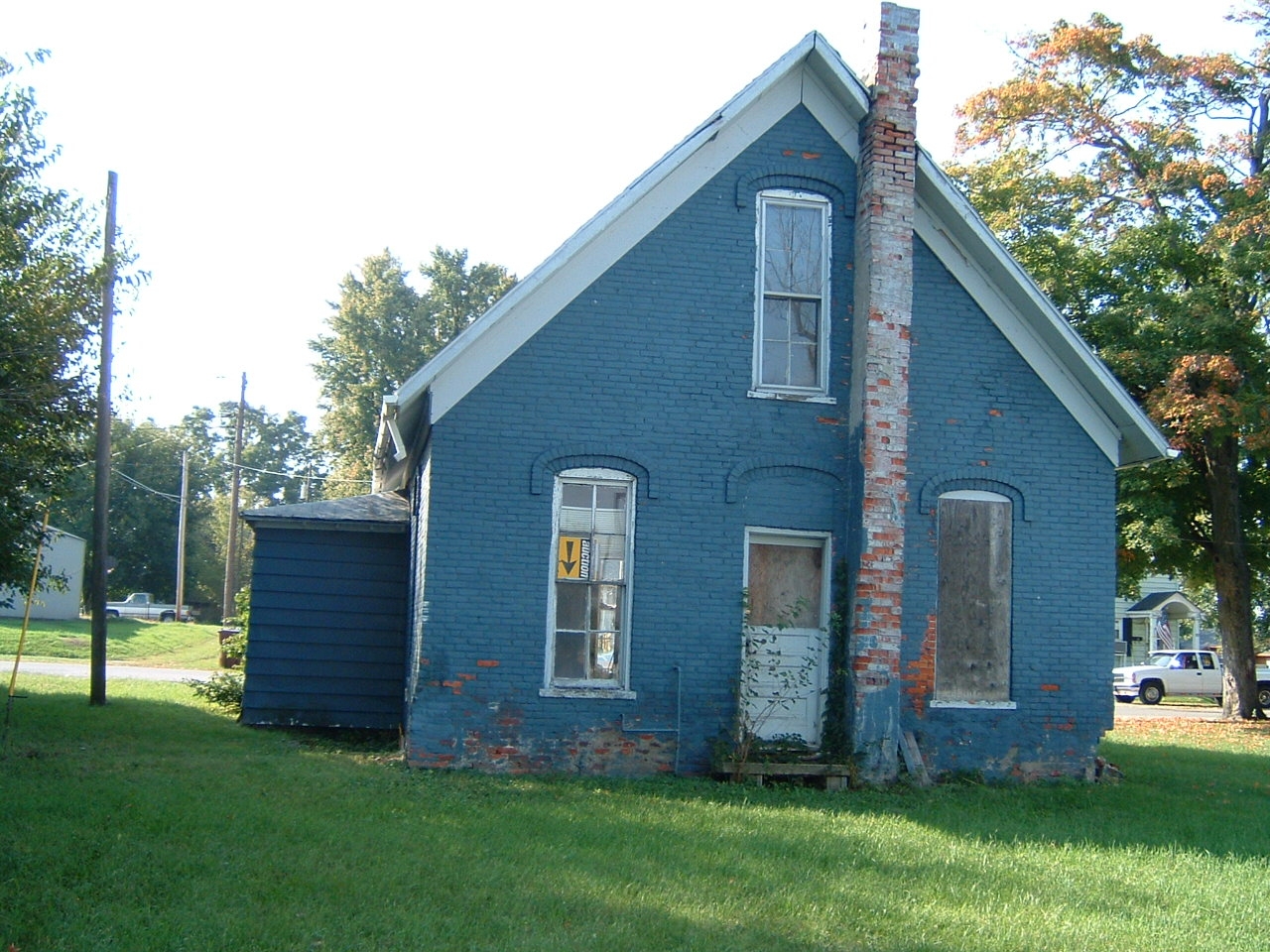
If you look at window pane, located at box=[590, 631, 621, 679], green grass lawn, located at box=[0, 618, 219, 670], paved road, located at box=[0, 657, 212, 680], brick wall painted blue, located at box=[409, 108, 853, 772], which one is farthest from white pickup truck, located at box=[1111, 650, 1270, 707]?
window pane, located at box=[590, 631, 621, 679]

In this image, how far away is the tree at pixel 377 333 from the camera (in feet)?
169

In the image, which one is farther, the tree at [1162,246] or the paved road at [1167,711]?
the paved road at [1167,711]

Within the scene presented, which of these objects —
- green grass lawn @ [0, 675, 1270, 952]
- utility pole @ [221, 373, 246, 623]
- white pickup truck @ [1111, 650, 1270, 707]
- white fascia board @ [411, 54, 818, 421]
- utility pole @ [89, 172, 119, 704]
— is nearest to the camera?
green grass lawn @ [0, 675, 1270, 952]

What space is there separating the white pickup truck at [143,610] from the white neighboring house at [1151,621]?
43.1m

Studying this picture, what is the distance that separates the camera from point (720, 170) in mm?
12922

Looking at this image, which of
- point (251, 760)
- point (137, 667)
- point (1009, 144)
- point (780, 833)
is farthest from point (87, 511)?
point (780, 833)

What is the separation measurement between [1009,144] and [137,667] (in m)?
23.7

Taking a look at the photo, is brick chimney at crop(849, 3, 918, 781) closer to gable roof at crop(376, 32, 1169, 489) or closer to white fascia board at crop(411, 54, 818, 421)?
gable roof at crop(376, 32, 1169, 489)

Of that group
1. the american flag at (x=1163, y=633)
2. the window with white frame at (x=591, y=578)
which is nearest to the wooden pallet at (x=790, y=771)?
the window with white frame at (x=591, y=578)

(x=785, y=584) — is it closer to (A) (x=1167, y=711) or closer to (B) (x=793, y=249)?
(B) (x=793, y=249)

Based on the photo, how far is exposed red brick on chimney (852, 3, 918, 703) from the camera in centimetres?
1229

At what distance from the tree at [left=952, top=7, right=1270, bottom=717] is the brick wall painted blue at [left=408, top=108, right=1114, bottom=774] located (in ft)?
30.8

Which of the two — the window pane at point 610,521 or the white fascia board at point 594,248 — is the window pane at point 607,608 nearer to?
the window pane at point 610,521

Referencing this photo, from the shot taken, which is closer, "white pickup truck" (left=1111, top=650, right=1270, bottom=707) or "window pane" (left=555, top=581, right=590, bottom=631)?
"window pane" (left=555, top=581, right=590, bottom=631)
